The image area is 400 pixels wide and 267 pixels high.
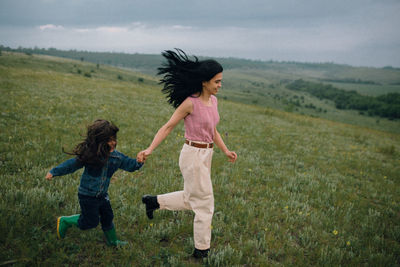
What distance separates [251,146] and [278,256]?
25.9ft

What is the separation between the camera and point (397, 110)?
127438 mm

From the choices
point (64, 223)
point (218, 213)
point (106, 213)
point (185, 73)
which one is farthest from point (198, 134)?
point (64, 223)

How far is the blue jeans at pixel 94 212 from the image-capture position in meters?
3.26

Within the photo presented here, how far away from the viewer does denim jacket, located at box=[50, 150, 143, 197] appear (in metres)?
3.12

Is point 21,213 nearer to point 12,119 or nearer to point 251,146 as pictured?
point 12,119

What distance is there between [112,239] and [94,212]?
2.02ft

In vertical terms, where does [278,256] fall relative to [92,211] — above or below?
below

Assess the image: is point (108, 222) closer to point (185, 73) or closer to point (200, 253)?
point (200, 253)

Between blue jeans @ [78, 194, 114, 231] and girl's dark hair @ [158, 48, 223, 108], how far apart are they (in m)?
1.85

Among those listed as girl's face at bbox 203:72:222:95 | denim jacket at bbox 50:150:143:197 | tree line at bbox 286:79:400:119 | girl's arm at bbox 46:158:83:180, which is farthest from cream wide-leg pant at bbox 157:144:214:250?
tree line at bbox 286:79:400:119

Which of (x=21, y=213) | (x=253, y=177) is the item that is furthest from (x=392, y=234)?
(x=21, y=213)

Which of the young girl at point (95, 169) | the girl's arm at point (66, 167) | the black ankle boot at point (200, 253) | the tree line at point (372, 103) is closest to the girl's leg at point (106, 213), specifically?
the young girl at point (95, 169)

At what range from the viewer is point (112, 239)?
3625 millimetres

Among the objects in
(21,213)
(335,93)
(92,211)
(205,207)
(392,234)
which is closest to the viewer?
(92,211)
